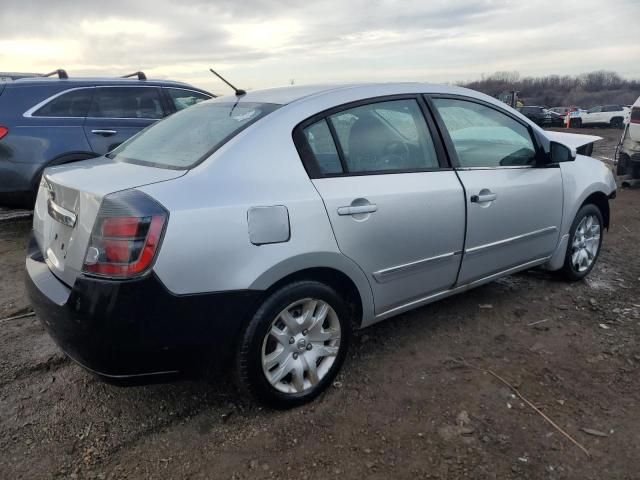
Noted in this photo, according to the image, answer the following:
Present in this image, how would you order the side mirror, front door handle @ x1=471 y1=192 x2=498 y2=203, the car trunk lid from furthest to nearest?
the side mirror → front door handle @ x1=471 y1=192 x2=498 y2=203 → the car trunk lid

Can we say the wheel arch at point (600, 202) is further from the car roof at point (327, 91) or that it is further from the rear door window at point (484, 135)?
the car roof at point (327, 91)

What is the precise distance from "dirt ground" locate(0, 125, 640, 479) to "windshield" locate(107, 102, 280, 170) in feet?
4.01

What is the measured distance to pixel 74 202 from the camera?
2.35 m

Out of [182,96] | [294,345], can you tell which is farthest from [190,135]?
[182,96]

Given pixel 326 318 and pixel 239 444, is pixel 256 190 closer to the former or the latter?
pixel 326 318

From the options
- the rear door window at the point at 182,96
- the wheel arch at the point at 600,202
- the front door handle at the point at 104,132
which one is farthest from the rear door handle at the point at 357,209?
the rear door window at the point at 182,96

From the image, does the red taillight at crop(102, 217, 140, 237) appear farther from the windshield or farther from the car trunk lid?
the windshield

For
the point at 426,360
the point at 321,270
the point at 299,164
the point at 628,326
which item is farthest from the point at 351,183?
the point at 628,326

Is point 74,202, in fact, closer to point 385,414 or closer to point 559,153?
point 385,414

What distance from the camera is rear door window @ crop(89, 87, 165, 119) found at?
19.6 feet

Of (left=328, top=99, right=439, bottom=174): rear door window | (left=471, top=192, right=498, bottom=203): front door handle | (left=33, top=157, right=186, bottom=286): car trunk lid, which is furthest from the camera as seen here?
(left=471, top=192, right=498, bottom=203): front door handle

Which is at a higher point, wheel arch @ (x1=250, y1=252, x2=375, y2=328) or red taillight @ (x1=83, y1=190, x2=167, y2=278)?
red taillight @ (x1=83, y1=190, x2=167, y2=278)

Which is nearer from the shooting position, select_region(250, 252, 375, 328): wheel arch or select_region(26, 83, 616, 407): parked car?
select_region(26, 83, 616, 407): parked car

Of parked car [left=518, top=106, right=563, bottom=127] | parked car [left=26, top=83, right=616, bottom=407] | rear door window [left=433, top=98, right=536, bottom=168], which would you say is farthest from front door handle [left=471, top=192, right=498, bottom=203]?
parked car [left=518, top=106, right=563, bottom=127]
